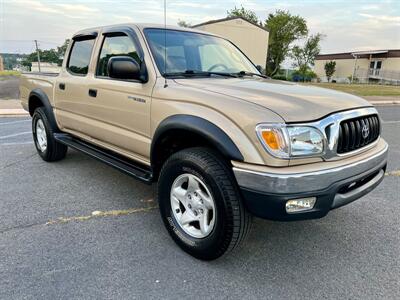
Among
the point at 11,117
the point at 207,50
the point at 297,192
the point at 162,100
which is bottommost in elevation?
the point at 11,117

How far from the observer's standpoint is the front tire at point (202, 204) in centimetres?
239

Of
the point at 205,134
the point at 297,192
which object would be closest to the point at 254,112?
the point at 205,134

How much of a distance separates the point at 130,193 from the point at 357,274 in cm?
255

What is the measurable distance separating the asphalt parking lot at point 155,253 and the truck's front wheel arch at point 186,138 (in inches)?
29.6

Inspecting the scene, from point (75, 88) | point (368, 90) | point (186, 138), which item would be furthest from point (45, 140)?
point (368, 90)

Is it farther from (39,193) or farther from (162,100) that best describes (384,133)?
(39,193)

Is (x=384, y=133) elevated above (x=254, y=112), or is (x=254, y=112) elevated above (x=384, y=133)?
(x=254, y=112)

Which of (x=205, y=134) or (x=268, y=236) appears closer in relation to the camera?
(x=205, y=134)

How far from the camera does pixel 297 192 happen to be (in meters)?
2.18

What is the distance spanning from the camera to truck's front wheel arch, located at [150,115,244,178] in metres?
2.35

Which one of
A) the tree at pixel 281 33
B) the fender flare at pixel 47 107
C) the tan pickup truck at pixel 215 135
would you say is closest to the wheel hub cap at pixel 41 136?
the fender flare at pixel 47 107

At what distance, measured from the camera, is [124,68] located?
2.96 meters

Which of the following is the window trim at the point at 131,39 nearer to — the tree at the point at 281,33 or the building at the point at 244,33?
the building at the point at 244,33

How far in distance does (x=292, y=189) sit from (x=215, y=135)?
0.64 m
